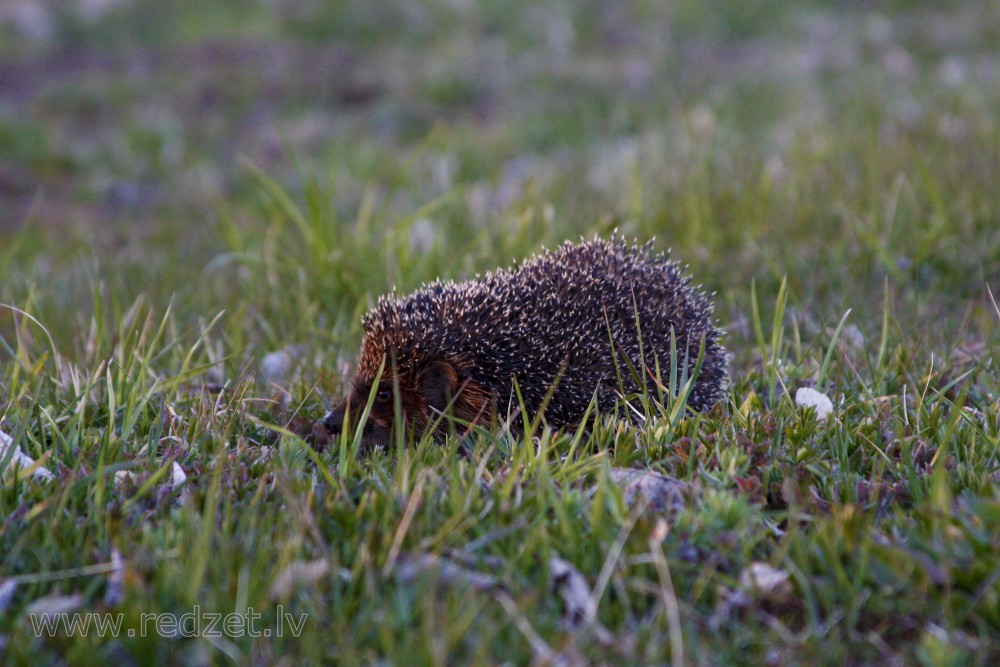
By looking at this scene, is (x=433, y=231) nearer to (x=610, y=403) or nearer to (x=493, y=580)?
(x=610, y=403)

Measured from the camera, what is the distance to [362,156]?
10758mm

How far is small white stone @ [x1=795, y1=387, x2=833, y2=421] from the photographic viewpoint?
390 cm

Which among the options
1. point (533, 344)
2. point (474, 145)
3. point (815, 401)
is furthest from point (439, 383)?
point (474, 145)

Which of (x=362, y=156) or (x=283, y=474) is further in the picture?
(x=362, y=156)

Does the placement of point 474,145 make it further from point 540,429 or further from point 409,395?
point 540,429

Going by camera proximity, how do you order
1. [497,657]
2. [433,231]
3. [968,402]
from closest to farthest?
[497,657] → [968,402] → [433,231]

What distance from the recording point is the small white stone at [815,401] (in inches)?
154

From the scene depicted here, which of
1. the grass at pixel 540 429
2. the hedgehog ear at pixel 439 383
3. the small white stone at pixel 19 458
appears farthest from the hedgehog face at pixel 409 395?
the small white stone at pixel 19 458

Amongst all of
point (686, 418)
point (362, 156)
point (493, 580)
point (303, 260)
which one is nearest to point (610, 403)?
point (686, 418)

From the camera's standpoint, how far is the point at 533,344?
14.1 ft

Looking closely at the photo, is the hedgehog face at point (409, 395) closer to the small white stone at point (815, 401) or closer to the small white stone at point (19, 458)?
the small white stone at point (19, 458)

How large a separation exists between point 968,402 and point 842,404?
2.38ft

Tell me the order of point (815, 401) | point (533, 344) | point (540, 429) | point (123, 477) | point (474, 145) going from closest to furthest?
point (123, 477)
point (815, 401)
point (533, 344)
point (540, 429)
point (474, 145)

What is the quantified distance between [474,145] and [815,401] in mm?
7135
